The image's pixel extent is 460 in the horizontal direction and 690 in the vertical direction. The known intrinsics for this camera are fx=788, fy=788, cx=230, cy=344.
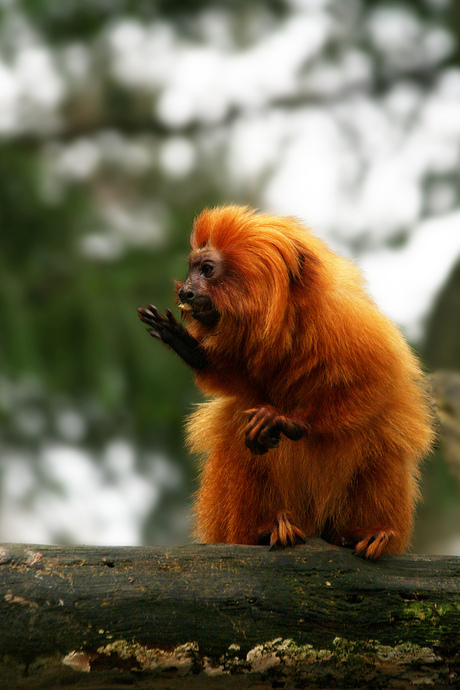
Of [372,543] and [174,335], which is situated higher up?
[174,335]

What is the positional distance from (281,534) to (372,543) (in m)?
0.35

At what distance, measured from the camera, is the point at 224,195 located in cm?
626

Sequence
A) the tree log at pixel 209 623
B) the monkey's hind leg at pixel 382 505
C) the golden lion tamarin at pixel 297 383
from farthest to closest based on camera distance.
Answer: the monkey's hind leg at pixel 382 505 < the golden lion tamarin at pixel 297 383 < the tree log at pixel 209 623

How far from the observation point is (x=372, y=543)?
2961 millimetres

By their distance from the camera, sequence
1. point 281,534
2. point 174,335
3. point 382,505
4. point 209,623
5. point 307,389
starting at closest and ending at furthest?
point 209,623
point 281,534
point 307,389
point 382,505
point 174,335

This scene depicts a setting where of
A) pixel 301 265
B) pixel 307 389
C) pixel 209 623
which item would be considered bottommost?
pixel 209 623

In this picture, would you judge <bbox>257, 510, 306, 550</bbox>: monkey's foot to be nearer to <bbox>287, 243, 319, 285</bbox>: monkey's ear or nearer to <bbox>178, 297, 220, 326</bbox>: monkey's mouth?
<bbox>178, 297, 220, 326</bbox>: monkey's mouth

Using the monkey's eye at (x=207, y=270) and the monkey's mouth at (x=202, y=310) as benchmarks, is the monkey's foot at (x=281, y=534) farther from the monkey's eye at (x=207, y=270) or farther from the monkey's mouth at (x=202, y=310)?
the monkey's eye at (x=207, y=270)

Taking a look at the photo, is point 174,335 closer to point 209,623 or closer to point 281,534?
point 281,534

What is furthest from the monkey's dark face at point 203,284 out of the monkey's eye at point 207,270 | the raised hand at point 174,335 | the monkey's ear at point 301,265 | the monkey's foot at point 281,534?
the monkey's foot at point 281,534

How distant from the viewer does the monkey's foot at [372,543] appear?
2918mm

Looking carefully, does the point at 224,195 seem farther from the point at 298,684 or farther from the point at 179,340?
the point at 298,684

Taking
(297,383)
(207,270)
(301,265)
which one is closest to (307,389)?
(297,383)

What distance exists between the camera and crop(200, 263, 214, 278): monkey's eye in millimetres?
3189
